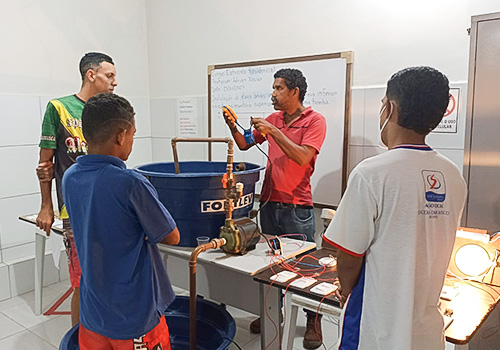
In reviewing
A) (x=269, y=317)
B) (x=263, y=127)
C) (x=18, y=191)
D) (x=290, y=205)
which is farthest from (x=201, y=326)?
(x=18, y=191)

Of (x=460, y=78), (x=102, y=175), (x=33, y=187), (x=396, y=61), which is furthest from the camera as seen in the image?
(x=33, y=187)

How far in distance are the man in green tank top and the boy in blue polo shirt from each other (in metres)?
0.75

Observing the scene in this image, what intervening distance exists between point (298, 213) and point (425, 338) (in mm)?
1284

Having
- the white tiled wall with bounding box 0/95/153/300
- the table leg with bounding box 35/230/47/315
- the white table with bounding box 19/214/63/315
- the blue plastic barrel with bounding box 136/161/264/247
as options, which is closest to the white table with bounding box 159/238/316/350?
the blue plastic barrel with bounding box 136/161/264/247

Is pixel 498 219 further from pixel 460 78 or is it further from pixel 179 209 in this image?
pixel 179 209

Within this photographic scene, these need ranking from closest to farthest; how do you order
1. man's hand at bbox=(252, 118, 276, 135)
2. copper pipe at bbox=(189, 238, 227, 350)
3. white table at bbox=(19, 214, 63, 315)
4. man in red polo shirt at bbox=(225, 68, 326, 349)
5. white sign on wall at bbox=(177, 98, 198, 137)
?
copper pipe at bbox=(189, 238, 227, 350) → man's hand at bbox=(252, 118, 276, 135) → man in red polo shirt at bbox=(225, 68, 326, 349) → white table at bbox=(19, 214, 63, 315) → white sign on wall at bbox=(177, 98, 198, 137)

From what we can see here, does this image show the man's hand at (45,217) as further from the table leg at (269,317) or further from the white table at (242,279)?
the table leg at (269,317)

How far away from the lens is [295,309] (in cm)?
162

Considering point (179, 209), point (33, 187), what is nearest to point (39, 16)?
point (33, 187)

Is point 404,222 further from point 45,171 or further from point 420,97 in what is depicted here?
point 45,171

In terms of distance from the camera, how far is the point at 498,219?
5.98 feet

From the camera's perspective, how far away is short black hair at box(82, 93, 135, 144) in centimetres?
144

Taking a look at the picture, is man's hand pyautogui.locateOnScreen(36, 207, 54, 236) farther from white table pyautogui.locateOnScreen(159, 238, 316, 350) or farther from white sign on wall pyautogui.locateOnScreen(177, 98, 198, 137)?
white sign on wall pyautogui.locateOnScreen(177, 98, 198, 137)

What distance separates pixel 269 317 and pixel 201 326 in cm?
52
